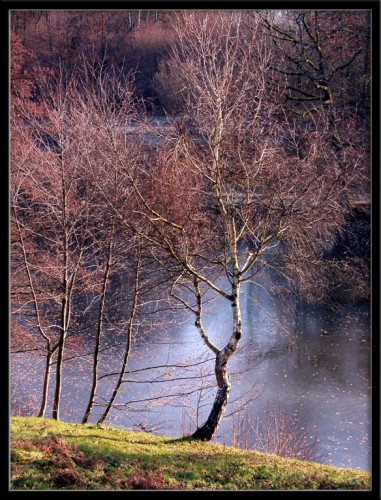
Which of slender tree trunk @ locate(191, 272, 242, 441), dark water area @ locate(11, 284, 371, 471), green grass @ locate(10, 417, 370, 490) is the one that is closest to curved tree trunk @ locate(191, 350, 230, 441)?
slender tree trunk @ locate(191, 272, 242, 441)

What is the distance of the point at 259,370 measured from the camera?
11.5 metres

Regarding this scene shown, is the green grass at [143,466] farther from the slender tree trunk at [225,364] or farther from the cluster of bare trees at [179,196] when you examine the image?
the cluster of bare trees at [179,196]

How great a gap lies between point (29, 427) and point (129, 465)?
1.99 metres

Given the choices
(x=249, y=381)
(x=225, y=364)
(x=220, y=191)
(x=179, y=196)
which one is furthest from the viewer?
(x=249, y=381)

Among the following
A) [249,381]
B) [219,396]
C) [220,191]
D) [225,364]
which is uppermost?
[220,191]

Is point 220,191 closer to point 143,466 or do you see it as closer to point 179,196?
point 179,196

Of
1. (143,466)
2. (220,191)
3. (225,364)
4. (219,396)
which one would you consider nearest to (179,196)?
(220,191)

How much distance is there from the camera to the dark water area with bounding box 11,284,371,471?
980 centimetres

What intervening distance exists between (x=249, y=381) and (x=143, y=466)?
5.09m

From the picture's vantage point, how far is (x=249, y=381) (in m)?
11.2

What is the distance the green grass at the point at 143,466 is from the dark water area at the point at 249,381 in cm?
192

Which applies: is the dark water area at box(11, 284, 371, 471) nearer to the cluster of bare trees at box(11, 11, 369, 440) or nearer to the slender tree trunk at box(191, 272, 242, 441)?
the cluster of bare trees at box(11, 11, 369, 440)

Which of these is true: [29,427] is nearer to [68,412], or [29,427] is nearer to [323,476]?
[68,412]

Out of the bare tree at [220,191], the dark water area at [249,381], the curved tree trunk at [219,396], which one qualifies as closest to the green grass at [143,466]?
the curved tree trunk at [219,396]
